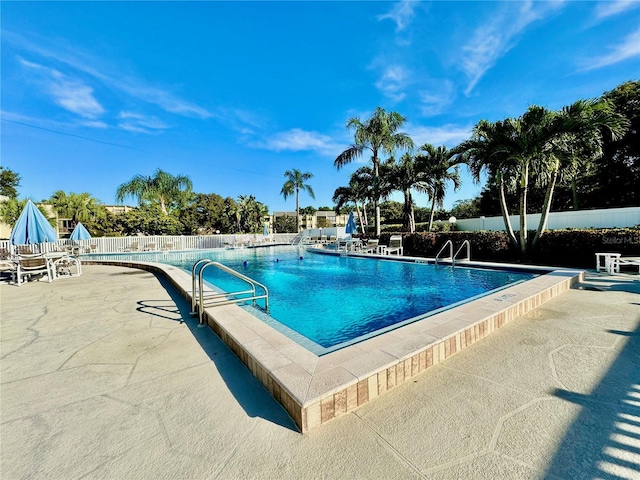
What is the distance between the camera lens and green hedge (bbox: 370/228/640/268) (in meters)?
8.31

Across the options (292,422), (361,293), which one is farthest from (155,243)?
(292,422)

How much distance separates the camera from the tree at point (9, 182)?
104 ft

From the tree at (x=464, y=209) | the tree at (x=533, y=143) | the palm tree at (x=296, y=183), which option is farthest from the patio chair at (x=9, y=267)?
the tree at (x=464, y=209)

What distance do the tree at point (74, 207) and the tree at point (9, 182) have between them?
11.5 meters

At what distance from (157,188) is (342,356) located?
3642 centimetres

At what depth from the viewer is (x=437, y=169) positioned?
1725cm

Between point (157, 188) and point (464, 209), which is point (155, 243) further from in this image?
point (464, 209)

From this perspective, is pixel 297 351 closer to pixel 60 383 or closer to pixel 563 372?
pixel 60 383

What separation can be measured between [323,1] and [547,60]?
8691 mm

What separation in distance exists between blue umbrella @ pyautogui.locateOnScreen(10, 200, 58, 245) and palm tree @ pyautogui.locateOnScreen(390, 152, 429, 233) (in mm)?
17768

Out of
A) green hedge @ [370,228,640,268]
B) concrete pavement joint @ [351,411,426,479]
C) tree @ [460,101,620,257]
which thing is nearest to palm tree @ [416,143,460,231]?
green hedge @ [370,228,640,268]

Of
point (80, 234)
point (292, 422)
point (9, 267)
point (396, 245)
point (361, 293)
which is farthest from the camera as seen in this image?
point (396, 245)

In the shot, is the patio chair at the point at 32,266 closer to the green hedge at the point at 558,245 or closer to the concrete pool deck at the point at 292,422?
the concrete pool deck at the point at 292,422

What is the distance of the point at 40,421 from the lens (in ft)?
6.24
